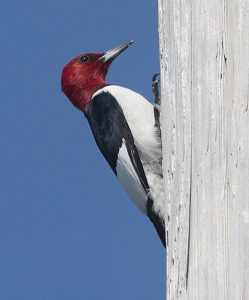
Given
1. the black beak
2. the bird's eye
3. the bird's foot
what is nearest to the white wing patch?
the bird's foot

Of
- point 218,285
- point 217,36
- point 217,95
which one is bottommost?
point 218,285

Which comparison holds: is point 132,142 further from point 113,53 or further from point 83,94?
point 113,53

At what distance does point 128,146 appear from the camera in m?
4.77

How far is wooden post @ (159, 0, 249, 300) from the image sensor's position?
2.51 metres

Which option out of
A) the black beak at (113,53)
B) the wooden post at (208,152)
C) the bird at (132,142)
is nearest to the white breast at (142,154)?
the bird at (132,142)

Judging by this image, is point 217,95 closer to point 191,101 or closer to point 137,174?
point 191,101

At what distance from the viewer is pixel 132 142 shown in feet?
15.7

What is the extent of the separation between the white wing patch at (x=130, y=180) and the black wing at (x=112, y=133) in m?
0.03

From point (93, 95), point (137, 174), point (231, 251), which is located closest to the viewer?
point (231, 251)

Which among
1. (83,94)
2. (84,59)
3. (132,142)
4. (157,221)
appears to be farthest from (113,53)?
(157,221)

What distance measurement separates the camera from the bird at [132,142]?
462cm

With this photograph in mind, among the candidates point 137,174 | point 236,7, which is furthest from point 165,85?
point 137,174

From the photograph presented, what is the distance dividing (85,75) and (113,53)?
29 centimetres

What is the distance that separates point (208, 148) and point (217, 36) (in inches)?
15.9
